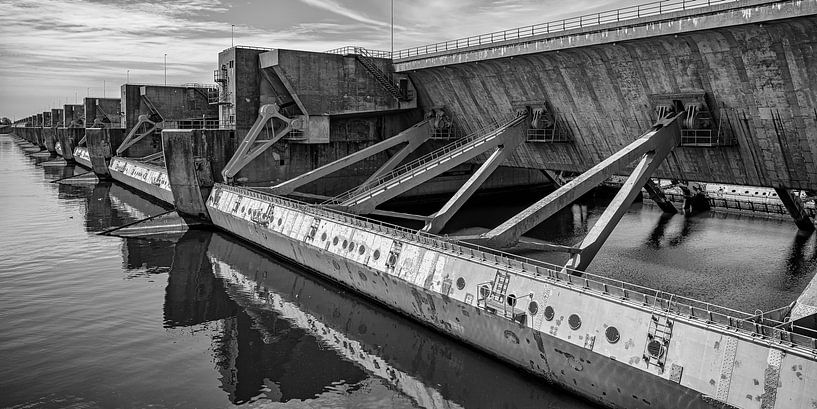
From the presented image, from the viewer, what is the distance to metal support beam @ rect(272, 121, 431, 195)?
158 feet

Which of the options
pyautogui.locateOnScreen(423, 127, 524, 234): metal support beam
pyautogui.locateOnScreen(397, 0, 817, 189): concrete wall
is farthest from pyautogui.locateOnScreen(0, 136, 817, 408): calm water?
pyautogui.locateOnScreen(397, 0, 817, 189): concrete wall

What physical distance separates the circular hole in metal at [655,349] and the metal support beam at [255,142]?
39.2 metres

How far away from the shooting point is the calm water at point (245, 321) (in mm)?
22547

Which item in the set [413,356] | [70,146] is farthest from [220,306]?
[70,146]

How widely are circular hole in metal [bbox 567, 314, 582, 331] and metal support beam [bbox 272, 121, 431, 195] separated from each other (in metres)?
30.6

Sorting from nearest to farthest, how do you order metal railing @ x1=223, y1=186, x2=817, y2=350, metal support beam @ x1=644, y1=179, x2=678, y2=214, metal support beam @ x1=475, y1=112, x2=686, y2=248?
1. metal railing @ x1=223, y1=186, x2=817, y2=350
2. metal support beam @ x1=475, y1=112, x2=686, y2=248
3. metal support beam @ x1=644, y1=179, x2=678, y2=214

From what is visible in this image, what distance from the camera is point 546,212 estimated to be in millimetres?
30344

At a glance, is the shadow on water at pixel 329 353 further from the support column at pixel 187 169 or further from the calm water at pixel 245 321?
the support column at pixel 187 169

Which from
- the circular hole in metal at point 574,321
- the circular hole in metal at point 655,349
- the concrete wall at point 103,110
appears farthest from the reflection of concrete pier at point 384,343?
the concrete wall at point 103,110

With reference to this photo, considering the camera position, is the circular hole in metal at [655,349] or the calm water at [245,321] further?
the calm water at [245,321]

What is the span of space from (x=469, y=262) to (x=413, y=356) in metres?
4.56

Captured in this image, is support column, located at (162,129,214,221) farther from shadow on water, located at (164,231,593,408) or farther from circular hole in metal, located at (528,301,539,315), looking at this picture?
circular hole in metal, located at (528,301,539,315)

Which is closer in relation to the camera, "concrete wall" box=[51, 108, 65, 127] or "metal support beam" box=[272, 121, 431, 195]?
"metal support beam" box=[272, 121, 431, 195]

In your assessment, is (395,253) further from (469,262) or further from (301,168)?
(301,168)
